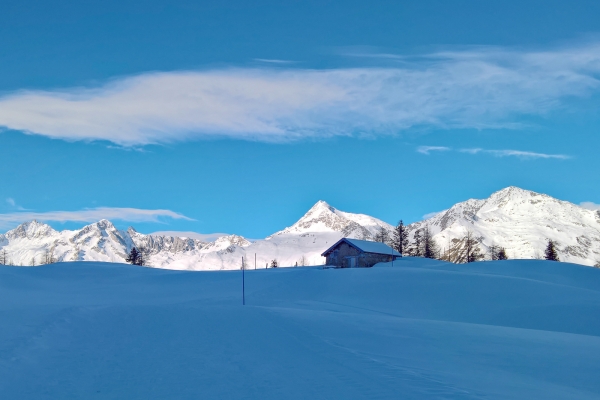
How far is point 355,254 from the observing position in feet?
221

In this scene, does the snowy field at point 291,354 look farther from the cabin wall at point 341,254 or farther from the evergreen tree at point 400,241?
the evergreen tree at point 400,241

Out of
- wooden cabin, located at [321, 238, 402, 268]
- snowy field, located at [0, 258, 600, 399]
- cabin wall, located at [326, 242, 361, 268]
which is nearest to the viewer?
snowy field, located at [0, 258, 600, 399]

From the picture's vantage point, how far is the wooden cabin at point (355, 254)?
6681 cm

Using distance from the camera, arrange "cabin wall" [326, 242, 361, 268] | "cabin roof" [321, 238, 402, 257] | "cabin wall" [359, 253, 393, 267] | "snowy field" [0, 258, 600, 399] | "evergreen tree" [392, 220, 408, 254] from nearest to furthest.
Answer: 1. "snowy field" [0, 258, 600, 399]
2. "cabin wall" [359, 253, 393, 267]
3. "cabin roof" [321, 238, 402, 257]
4. "cabin wall" [326, 242, 361, 268]
5. "evergreen tree" [392, 220, 408, 254]

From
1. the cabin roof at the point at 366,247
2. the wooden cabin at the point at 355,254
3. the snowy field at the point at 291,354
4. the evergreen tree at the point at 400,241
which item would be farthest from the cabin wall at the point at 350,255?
the snowy field at the point at 291,354

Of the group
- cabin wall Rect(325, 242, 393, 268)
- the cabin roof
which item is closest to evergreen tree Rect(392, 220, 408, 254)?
the cabin roof

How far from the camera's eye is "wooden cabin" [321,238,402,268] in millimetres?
66812

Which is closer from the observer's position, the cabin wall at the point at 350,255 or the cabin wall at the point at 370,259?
the cabin wall at the point at 370,259

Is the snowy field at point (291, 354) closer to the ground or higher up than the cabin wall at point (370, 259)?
closer to the ground

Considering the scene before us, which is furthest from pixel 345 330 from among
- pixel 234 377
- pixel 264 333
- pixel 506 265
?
pixel 506 265

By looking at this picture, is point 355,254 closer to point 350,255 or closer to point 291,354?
point 350,255

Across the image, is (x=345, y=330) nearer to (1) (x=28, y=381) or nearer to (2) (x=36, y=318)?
(1) (x=28, y=381)

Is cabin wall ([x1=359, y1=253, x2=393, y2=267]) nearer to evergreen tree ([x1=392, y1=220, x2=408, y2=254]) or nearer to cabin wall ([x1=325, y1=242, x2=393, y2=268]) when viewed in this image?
cabin wall ([x1=325, y1=242, x2=393, y2=268])

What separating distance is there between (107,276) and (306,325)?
118ft
